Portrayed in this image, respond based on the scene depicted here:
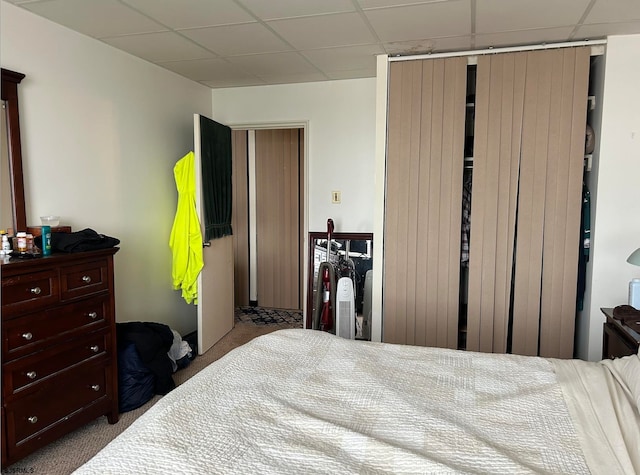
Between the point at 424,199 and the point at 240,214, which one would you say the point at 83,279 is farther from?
the point at 240,214

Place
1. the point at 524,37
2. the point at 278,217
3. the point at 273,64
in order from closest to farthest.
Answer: the point at 524,37
the point at 273,64
the point at 278,217

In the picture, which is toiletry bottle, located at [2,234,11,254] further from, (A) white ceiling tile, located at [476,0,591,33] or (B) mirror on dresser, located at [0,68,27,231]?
(A) white ceiling tile, located at [476,0,591,33]

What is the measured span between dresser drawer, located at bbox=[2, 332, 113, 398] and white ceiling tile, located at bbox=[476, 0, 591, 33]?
2.63 meters

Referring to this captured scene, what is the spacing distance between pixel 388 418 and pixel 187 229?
251 cm

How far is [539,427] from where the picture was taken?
4.30 feet

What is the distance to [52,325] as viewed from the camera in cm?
214

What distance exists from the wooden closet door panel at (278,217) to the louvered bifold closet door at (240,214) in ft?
0.46

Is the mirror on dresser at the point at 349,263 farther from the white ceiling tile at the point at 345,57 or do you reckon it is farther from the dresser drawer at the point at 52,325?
the dresser drawer at the point at 52,325

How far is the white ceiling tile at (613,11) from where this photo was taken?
7.27 feet

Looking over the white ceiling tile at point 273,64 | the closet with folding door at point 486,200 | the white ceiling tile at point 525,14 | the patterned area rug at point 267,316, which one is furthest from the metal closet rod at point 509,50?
the patterned area rug at point 267,316

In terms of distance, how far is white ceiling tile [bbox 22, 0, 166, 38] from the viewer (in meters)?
2.26

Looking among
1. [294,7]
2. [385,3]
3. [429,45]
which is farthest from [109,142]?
[429,45]

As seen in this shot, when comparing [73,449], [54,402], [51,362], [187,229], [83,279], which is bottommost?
[73,449]

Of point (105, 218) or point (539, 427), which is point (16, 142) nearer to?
point (105, 218)
